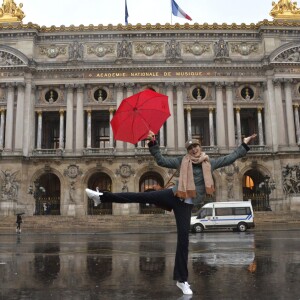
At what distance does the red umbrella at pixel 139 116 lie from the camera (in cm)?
761

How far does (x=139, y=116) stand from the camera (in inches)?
301

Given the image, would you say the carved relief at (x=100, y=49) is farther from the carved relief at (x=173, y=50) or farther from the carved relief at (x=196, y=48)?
the carved relief at (x=196, y=48)

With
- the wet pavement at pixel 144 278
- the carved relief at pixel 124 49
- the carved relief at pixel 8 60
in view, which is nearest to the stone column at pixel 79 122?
the carved relief at pixel 124 49

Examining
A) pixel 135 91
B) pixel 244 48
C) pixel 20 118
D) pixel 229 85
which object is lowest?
pixel 20 118

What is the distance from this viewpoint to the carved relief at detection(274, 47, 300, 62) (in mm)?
45594

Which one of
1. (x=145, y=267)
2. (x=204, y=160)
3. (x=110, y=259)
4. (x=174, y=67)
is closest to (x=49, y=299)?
(x=204, y=160)

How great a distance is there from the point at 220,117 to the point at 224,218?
1776cm

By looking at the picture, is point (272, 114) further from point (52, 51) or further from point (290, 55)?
point (52, 51)

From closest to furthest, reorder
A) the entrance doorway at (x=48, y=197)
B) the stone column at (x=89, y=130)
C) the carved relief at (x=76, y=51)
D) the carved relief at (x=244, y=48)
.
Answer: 1. the entrance doorway at (x=48, y=197)
2. the stone column at (x=89, y=130)
3. the carved relief at (x=76, y=51)
4. the carved relief at (x=244, y=48)

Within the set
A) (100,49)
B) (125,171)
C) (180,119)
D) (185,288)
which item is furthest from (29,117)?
(185,288)

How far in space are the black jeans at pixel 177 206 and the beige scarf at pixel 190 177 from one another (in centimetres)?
26

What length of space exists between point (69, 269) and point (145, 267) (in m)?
1.75

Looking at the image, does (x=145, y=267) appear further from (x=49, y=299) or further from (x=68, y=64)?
(x=68, y=64)

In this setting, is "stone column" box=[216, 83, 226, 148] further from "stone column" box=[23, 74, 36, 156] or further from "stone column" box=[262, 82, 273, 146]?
"stone column" box=[23, 74, 36, 156]
